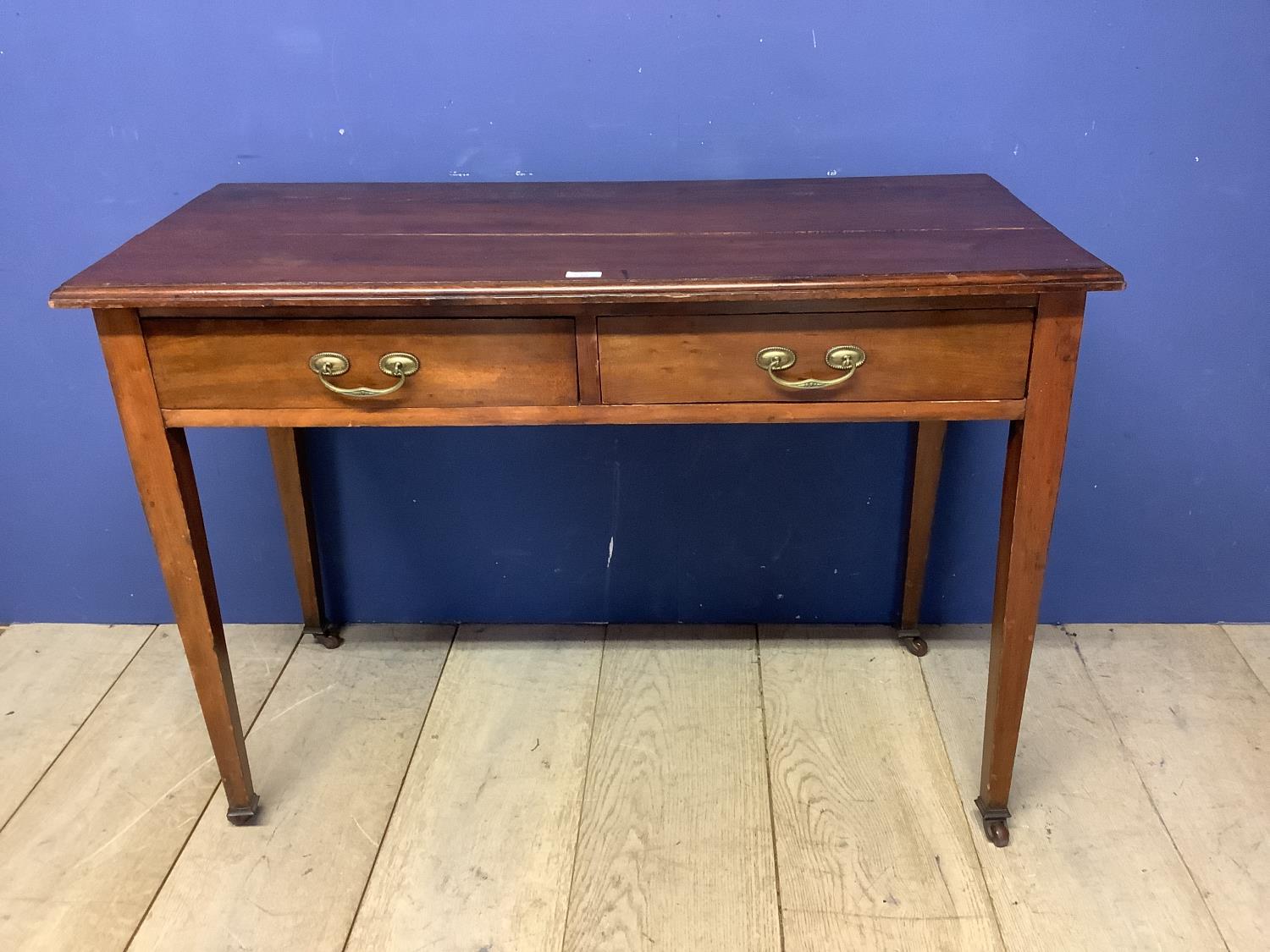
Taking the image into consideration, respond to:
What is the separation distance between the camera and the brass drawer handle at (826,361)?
136cm

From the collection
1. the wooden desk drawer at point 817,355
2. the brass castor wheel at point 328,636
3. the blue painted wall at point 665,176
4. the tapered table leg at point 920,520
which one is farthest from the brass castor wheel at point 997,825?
the brass castor wheel at point 328,636

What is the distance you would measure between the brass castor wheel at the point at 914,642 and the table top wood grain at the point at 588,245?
33.2 inches

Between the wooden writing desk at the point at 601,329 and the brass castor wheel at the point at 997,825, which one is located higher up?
the wooden writing desk at the point at 601,329

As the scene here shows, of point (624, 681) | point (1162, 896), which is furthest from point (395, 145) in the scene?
point (1162, 896)

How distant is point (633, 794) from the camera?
1.77 meters

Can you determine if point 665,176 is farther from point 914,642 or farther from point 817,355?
point 914,642

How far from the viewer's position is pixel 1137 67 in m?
1.73

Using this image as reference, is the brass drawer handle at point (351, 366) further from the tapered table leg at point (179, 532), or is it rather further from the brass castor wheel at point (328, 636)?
the brass castor wheel at point (328, 636)

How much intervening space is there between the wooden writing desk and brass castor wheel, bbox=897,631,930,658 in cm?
54

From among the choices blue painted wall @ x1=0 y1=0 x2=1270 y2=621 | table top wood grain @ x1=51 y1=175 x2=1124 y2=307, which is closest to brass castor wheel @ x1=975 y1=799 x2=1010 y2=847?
blue painted wall @ x1=0 y1=0 x2=1270 y2=621

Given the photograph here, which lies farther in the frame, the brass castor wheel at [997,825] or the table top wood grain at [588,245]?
the brass castor wheel at [997,825]

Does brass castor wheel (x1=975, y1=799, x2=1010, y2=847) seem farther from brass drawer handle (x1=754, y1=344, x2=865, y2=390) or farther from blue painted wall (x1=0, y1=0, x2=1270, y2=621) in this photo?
brass drawer handle (x1=754, y1=344, x2=865, y2=390)

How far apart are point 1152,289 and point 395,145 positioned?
50.1 inches

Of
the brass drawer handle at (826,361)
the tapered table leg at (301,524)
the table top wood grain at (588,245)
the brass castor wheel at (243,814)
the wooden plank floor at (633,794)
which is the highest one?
the table top wood grain at (588,245)
